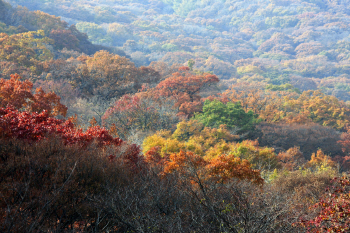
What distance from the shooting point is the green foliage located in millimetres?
22031

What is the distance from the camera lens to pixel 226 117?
22797 millimetres

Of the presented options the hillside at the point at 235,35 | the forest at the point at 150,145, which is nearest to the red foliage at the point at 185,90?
the forest at the point at 150,145

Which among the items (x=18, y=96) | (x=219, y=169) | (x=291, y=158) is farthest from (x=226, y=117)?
(x=18, y=96)

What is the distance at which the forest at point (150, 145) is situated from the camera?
5.96 m

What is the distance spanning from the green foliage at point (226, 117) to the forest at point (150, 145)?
0.12 m

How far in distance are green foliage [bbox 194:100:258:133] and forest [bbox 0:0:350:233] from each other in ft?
0.38

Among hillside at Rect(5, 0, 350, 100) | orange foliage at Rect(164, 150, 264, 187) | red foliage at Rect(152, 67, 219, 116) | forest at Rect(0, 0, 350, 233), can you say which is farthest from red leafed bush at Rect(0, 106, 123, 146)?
hillside at Rect(5, 0, 350, 100)

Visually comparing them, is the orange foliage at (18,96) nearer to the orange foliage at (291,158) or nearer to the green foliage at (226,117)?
the green foliage at (226,117)

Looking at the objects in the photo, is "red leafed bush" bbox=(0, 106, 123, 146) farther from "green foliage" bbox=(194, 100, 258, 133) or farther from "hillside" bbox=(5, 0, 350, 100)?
"hillside" bbox=(5, 0, 350, 100)

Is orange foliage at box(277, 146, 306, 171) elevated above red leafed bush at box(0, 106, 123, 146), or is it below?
below

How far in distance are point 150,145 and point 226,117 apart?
394 inches

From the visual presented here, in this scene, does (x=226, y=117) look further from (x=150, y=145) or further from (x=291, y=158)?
(x=150, y=145)

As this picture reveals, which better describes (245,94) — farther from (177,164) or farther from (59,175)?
(59,175)

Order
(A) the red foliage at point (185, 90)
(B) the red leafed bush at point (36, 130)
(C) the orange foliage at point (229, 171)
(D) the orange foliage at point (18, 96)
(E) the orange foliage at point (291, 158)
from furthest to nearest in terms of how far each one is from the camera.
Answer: (A) the red foliage at point (185, 90) < (E) the orange foliage at point (291, 158) < (D) the orange foliage at point (18, 96) < (C) the orange foliage at point (229, 171) < (B) the red leafed bush at point (36, 130)
